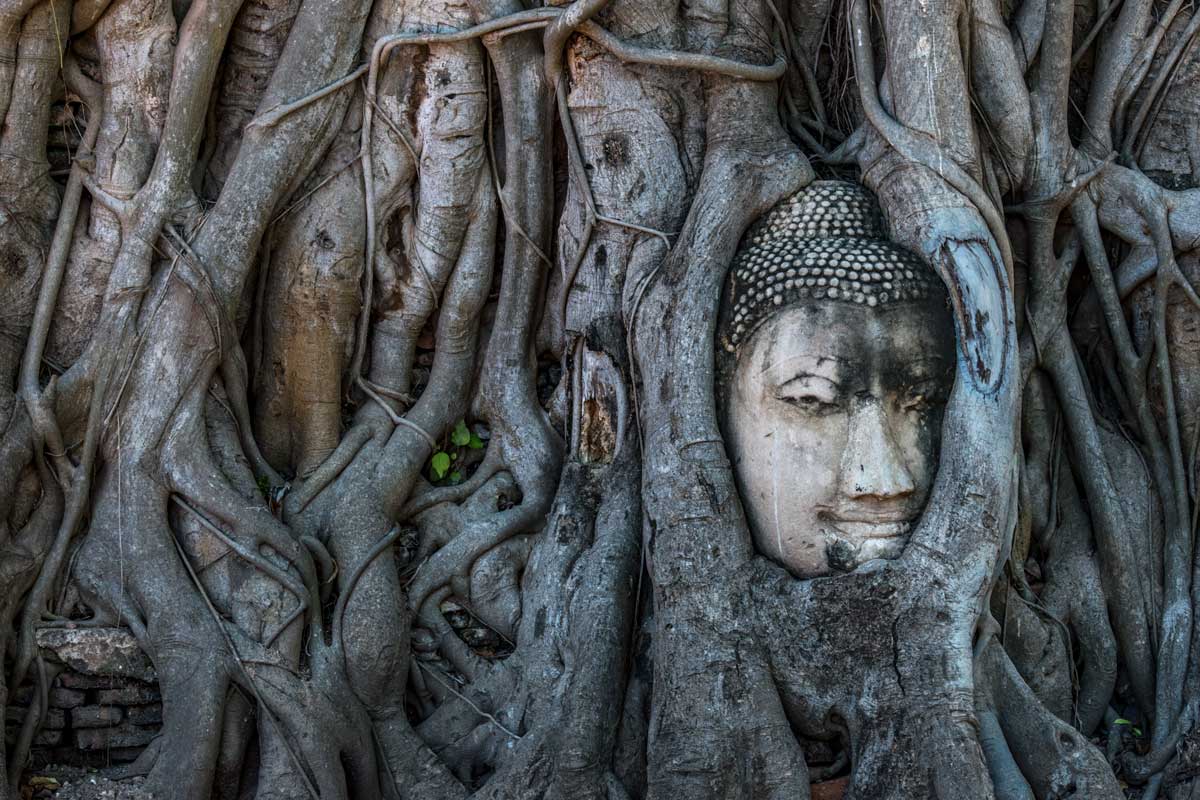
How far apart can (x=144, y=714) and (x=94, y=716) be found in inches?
5.9

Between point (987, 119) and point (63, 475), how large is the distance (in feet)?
10.5

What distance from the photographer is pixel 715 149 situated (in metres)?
4.64

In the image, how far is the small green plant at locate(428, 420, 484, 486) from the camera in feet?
16.5

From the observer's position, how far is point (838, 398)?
4.11m

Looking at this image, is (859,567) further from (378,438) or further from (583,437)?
(378,438)

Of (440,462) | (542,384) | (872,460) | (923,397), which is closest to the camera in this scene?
(872,460)

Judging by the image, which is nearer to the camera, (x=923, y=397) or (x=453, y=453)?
(x=923, y=397)

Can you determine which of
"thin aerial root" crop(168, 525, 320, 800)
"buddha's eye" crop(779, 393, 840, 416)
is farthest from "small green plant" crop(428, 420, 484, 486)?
"buddha's eye" crop(779, 393, 840, 416)

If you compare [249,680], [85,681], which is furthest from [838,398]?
[85,681]

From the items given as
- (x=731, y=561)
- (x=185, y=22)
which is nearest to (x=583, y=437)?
(x=731, y=561)

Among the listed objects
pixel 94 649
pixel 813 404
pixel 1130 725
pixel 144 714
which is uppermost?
pixel 813 404

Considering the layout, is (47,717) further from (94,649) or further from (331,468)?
(331,468)

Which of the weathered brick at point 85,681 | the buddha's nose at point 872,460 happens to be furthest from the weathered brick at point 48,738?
the buddha's nose at point 872,460

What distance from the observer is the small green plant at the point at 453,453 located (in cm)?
503
